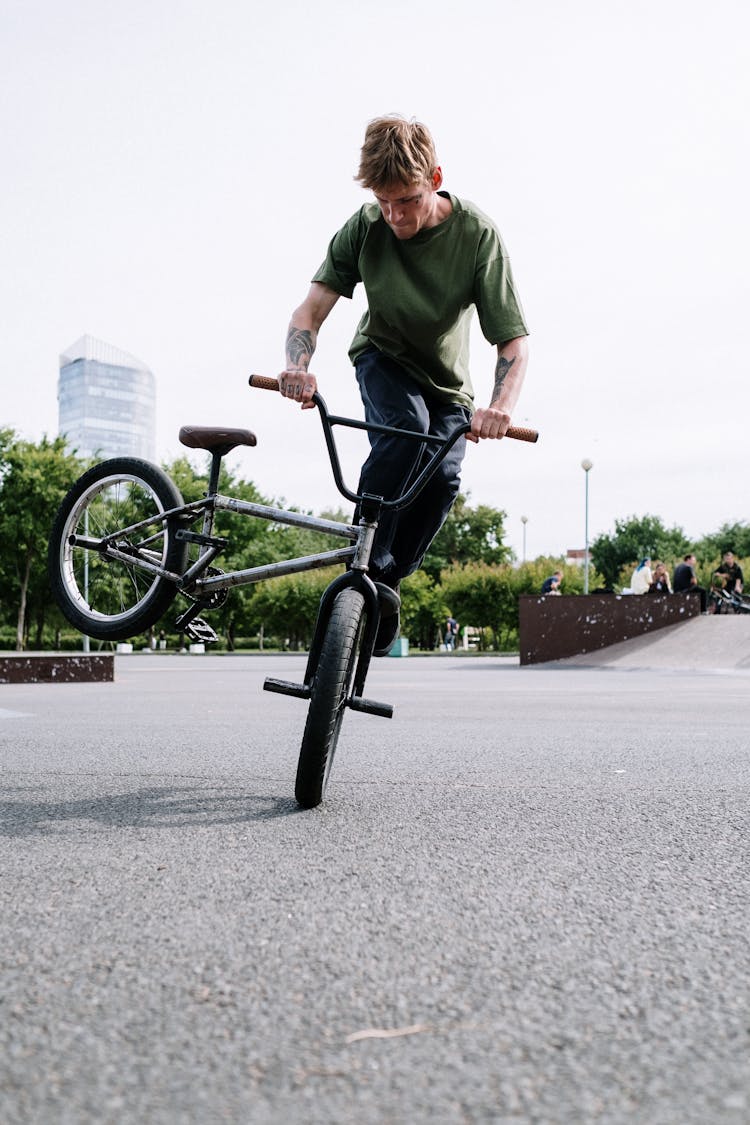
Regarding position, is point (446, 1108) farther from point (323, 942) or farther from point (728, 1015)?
point (323, 942)

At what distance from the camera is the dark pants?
159 inches

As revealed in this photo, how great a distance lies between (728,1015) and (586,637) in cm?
2120

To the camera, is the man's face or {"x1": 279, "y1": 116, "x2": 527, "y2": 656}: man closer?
the man's face

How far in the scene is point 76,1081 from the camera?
53.9 inches

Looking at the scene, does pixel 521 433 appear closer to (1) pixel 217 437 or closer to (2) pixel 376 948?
(1) pixel 217 437

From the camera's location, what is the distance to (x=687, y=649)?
19.8m

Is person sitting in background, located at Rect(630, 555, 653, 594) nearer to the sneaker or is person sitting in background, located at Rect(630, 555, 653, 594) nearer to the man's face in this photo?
the sneaker

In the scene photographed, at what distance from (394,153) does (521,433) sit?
3.69 ft

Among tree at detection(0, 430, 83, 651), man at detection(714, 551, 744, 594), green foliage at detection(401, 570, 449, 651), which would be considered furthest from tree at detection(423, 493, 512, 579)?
man at detection(714, 551, 744, 594)

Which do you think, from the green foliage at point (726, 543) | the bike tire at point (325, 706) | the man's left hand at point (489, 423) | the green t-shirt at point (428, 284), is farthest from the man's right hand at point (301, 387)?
the green foliage at point (726, 543)

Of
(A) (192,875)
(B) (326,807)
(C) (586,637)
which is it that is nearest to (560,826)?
(B) (326,807)

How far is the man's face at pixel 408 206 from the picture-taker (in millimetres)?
3807

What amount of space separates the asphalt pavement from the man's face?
2.20 metres

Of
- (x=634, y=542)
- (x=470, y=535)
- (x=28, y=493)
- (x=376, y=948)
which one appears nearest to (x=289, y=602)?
(x=28, y=493)
